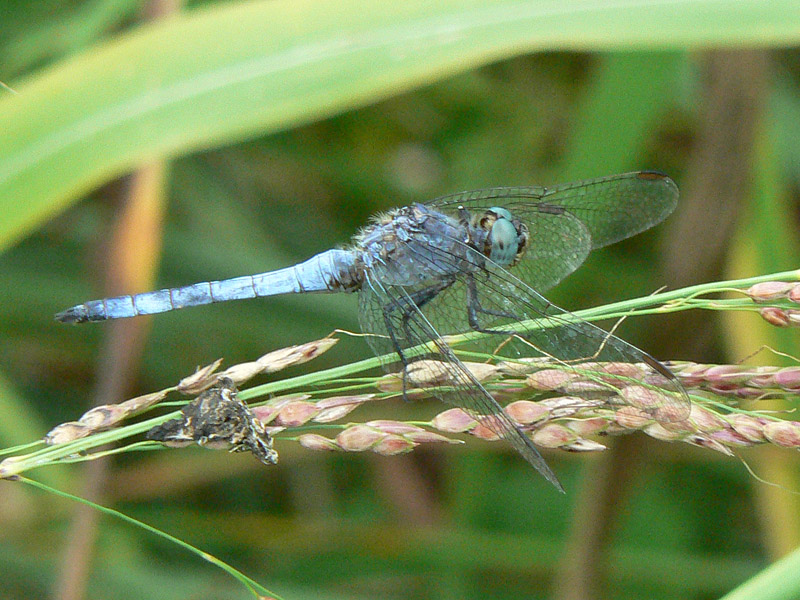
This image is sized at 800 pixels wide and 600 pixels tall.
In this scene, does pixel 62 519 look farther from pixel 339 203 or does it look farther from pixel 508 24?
pixel 508 24

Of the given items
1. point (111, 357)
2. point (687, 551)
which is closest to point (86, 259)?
point (111, 357)

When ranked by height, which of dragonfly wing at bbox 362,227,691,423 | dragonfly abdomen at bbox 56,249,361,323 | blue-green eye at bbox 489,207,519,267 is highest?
blue-green eye at bbox 489,207,519,267

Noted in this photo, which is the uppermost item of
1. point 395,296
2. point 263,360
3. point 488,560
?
point 395,296

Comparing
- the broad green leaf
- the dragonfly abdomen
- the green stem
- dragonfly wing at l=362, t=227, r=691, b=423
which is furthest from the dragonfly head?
the green stem

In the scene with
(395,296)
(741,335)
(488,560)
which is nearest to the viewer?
(395,296)

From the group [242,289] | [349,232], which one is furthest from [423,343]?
[349,232]

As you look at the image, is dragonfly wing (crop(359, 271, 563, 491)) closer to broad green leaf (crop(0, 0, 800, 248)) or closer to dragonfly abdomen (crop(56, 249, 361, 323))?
dragonfly abdomen (crop(56, 249, 361, 323))

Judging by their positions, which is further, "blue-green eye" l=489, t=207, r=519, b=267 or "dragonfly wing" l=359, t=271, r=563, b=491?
"blue-green eye" l=489, t=207, r=519, b=267
